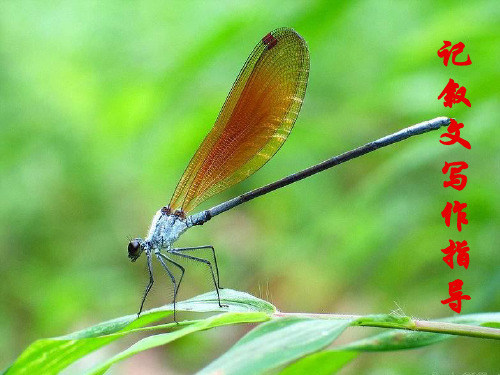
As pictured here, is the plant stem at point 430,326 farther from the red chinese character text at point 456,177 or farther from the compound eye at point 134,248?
the red chinese character text at point 456,177

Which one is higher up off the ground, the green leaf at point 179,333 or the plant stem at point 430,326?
the green leaf at point 179,333

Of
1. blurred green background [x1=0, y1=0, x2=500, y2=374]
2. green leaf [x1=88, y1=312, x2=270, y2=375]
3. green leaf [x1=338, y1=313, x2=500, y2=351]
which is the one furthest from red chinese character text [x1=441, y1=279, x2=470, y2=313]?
green leaf [x1=88, y1=312, x2=270, y2=375]

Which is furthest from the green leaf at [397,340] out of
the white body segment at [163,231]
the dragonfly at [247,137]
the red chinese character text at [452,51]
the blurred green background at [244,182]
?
the red chinese character text at [452,51]

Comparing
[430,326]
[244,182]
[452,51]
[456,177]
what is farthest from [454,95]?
[244,182]

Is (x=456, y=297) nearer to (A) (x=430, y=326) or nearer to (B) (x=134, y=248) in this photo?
(B) (x=134, y=248)

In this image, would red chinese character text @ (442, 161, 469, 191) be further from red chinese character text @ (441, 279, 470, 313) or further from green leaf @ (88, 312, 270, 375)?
green leaf @ (88, 312, 270, 375)
